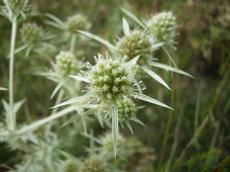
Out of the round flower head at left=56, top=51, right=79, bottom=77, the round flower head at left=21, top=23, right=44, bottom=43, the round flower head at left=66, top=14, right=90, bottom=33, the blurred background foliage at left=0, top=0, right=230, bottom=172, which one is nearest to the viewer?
the round flower head at left=56, top=51, right=79, bottom=77

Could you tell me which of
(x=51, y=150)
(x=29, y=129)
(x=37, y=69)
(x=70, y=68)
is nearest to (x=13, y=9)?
(x=70, y=68)

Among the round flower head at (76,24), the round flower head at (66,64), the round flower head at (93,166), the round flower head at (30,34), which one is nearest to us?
the round flower head at (93,166)

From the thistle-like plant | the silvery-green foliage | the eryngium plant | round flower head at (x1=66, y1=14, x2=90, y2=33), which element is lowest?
the eryngium plant

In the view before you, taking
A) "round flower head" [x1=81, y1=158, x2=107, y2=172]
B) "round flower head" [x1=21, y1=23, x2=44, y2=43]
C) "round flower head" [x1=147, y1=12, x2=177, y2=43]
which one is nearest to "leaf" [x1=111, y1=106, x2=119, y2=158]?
"round flower head" [x1=81, y1=158, x2=107, y2=172]

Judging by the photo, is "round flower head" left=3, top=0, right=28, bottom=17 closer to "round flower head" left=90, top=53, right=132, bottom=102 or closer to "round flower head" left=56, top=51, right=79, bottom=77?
"round flower head" left=56, top=51, right=79, bottom=77

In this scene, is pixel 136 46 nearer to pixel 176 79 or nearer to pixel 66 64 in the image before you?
pixel 66 64

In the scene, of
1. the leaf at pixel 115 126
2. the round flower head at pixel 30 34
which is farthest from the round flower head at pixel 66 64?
the leaf at pixel 115 126

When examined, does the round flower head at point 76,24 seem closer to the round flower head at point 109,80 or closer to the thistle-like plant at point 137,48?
the thistle-like plant at point 137,48
